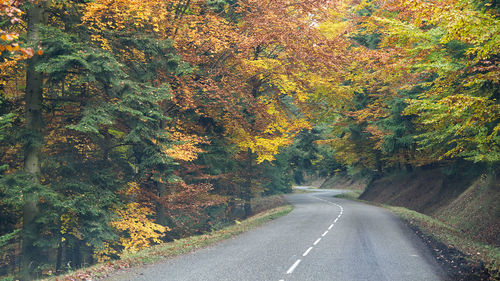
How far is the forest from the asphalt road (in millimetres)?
3098

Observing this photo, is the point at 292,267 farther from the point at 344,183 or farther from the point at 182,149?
the point at 344,183

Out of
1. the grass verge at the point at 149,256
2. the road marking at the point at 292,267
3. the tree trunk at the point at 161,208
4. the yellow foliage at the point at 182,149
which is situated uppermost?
the yellow foliage at the point at 182,149

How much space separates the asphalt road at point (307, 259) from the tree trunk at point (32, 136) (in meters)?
6.35

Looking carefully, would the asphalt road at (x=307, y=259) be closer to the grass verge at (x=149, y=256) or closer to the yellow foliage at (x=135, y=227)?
the grass verge at (x=149, y=256)

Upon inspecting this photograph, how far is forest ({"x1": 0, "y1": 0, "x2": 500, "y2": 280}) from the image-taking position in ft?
35.2

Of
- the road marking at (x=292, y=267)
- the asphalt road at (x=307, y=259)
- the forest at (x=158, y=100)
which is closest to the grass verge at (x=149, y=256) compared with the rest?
the asphalt road at (x=307, y=259)

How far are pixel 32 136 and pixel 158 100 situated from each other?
465 cm

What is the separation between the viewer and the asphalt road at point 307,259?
8039 mm

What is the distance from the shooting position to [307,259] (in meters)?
9.68

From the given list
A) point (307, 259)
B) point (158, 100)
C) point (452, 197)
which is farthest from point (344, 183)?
point (307, 259)

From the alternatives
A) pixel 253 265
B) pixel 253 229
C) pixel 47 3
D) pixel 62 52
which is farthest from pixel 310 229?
pixel 47 3

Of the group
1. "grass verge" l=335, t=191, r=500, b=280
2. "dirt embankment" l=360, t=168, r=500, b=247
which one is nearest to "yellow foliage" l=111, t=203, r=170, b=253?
"grass verge" l=335, t=191, r=500, b=280

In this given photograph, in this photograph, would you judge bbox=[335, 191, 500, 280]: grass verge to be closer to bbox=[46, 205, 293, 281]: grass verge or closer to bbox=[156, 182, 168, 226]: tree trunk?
bbox=[46, 205, 293, 281]: grass verge

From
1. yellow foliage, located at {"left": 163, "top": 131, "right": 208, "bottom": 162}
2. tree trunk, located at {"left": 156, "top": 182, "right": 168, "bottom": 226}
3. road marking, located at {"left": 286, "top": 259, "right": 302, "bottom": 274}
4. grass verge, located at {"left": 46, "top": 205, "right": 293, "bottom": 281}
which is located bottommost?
grass verge, located at {"left": 46, "top": 205, "right": 293, "bottom": 281}
